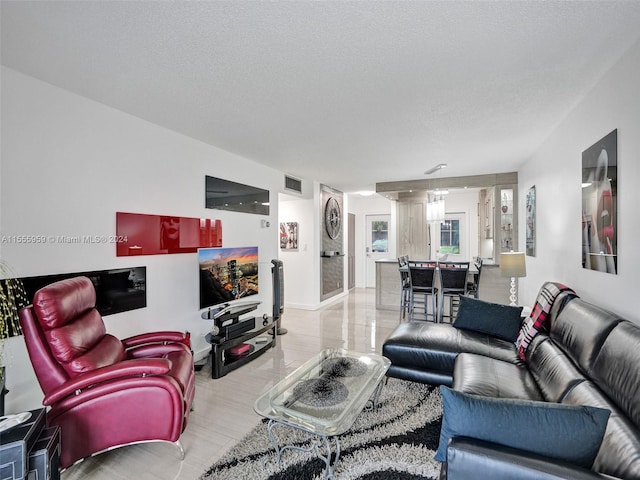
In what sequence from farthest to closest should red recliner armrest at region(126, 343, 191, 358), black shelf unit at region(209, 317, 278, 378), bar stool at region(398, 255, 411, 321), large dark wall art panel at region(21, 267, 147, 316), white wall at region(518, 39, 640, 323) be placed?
1. bar stool at region(398, 255, 411, 321)
2. black shelf unit at region(209, 317, 278, 378)
3. large dark wall art panel at region(21, 267, 147, 316)
4. red recliner armrest at region(126, 343, 191, 358)
5. white wall at region(518, 39, 640, 323)

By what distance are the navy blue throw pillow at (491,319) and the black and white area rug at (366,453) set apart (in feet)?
2.99

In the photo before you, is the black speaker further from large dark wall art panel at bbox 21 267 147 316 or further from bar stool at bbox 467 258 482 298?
bar stool at bbox 467 258 482 298

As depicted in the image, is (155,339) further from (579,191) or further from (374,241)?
(374,241)

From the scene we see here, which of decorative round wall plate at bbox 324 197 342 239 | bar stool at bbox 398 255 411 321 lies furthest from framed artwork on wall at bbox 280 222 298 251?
bar stool at bbox 398 255 411 321

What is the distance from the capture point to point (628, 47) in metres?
1.86

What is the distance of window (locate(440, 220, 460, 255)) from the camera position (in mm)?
7746

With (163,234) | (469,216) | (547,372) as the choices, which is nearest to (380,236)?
(469,216)

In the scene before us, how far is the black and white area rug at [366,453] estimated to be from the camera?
5.86 feet

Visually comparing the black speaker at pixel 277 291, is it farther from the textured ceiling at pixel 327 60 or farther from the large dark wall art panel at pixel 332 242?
the textured ceiling at pixel 327 60

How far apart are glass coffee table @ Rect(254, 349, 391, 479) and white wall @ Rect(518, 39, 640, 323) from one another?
1.68 meters

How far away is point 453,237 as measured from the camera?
25.5ft

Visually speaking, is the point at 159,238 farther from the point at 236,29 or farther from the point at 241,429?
the point at 236,29

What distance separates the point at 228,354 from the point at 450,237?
6.31 meters

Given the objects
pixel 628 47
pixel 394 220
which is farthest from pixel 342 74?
pixel 394 220
